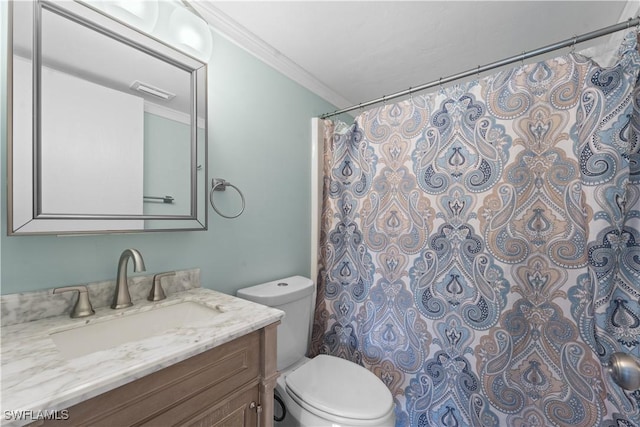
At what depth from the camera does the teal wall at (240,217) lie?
0.85m

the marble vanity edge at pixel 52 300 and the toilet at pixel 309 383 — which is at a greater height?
the marble vanity edge at pixel 52 300

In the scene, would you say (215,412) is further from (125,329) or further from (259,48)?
(259,48)

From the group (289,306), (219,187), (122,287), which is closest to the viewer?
(122,287)

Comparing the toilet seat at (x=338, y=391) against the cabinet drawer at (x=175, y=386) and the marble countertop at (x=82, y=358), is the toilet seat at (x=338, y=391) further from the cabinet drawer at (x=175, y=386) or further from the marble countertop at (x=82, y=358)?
the marble countertop at (x=82, y=358)

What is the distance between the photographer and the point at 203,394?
74cm

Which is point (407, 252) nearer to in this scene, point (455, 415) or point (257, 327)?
point (455, 415)

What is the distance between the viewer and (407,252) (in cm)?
146

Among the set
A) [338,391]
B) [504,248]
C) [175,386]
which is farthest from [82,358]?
[504,248]

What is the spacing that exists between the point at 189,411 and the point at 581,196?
5.15 feet

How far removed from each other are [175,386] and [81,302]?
0.48 meters

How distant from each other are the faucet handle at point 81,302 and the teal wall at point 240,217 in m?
0.04

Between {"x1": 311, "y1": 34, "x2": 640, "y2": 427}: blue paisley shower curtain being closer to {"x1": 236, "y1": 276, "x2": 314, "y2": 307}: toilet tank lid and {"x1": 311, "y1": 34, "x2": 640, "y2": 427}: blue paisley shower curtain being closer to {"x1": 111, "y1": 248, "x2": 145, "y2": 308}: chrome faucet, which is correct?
{"x1": 236, "y1": 276, "x2": 314, "y2": 307}: toilet tank lid

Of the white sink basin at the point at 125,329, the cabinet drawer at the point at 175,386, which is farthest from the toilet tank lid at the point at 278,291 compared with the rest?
the cabinet drawer at the point at 175,386

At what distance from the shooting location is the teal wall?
850mm
